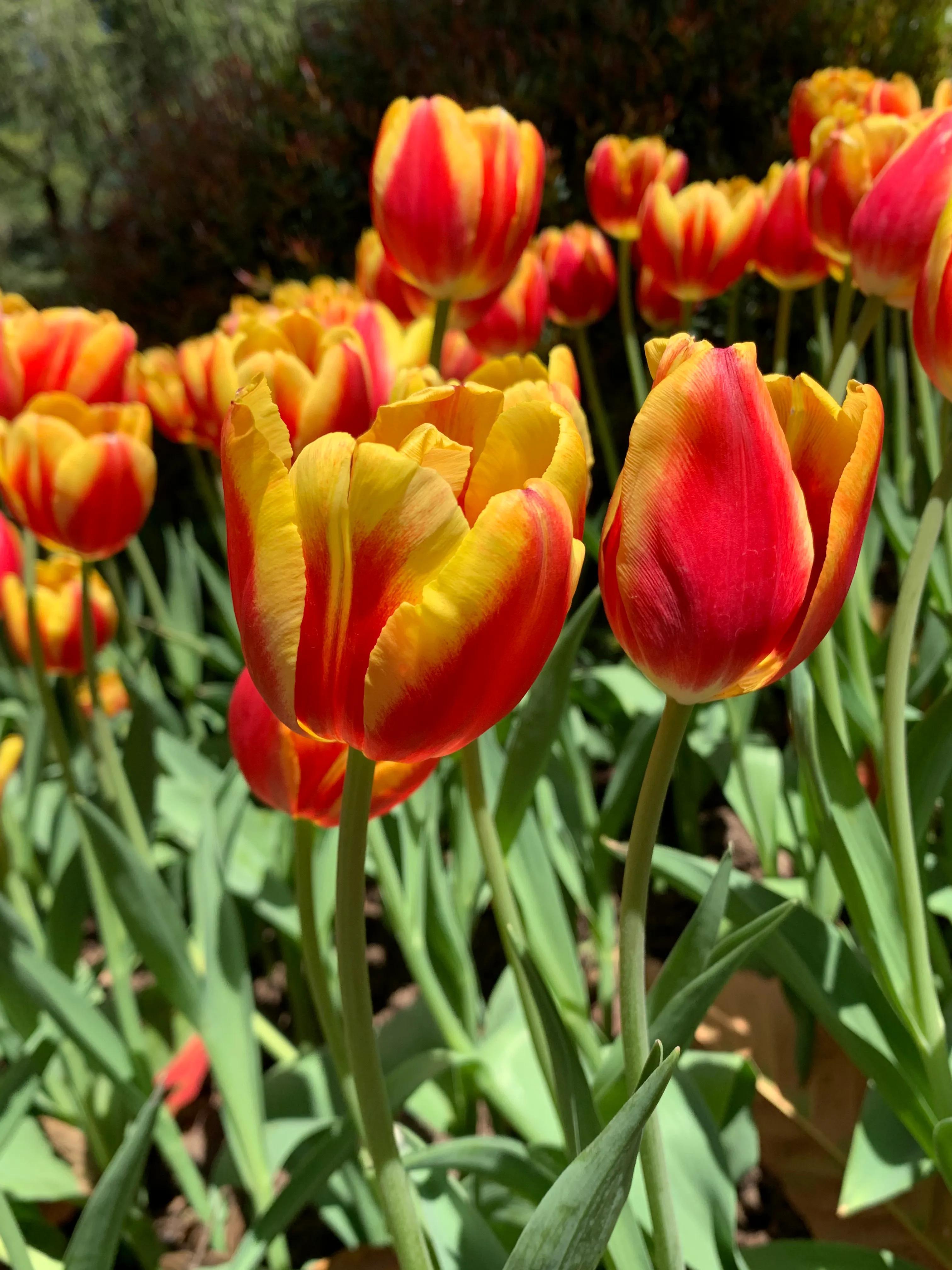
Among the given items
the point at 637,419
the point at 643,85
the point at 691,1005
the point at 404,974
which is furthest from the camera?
the point at 643,85

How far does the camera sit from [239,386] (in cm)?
69

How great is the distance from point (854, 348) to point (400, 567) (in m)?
0.44

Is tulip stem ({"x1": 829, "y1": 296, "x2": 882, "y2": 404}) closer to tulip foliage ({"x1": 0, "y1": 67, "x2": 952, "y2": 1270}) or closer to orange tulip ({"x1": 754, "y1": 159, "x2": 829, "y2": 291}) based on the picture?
tulip foliage ({"x1": 0, "y1": 67, "x2": 952, "y2": 1270})

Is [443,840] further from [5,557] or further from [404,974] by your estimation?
Answer: [5,557]

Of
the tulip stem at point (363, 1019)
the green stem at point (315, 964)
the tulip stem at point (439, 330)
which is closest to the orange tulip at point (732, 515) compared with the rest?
the tulip stem at point (363, 1019)

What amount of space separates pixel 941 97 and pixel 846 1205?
76 cm

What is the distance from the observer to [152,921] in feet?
2.29

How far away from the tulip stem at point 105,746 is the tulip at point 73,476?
44mm

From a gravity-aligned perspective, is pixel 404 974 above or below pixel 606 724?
below

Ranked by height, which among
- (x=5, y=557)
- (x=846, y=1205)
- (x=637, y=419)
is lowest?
(x=846, y=1205)

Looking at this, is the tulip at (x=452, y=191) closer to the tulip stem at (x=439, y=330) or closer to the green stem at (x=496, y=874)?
the tulip stem at (x=439, y=330)

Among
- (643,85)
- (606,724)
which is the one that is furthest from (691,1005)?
(643,85)

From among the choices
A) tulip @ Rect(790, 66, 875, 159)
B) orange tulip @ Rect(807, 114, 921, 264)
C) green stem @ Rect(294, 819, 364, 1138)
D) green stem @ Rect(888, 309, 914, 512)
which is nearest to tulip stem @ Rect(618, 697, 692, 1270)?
green stem @ Rect(294, 819, 364, 1138)

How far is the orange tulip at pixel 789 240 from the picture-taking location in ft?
3.20
